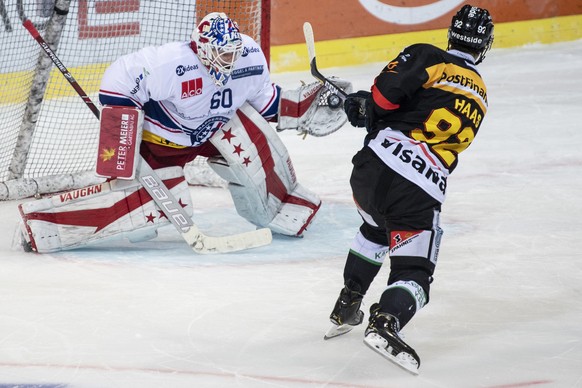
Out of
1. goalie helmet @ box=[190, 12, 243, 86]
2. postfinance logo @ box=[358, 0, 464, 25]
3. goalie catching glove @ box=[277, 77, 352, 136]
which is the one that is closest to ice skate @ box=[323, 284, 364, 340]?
goalie helmet @ box=[190, 12, 243, 86]

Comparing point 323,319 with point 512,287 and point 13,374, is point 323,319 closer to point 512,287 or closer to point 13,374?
point 512,287

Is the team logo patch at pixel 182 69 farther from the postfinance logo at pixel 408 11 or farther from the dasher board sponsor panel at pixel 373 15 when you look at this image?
the postfinance logo at pixel 408 11

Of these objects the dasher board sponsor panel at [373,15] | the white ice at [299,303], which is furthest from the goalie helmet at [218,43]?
the dasher board sponsor panel at [373,15]

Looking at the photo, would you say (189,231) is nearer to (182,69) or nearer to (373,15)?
(182,69)

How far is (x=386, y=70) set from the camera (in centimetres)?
270

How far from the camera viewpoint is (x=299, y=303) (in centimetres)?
327

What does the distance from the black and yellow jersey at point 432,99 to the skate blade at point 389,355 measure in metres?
0.51

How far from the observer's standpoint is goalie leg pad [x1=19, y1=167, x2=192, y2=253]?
3.88m

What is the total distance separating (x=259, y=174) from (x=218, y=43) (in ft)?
1.99

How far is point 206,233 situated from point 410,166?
1689 mm

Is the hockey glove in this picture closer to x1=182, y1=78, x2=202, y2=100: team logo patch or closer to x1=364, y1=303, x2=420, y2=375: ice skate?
x1=364, y1=303, x2=420, y2=375: ice skate

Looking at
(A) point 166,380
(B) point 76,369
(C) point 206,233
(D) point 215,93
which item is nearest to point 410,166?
(A) point 166,380

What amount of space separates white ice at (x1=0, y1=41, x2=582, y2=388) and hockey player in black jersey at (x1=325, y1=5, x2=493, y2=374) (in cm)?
24

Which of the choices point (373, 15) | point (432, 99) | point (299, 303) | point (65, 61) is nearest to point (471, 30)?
point (432, 99)
